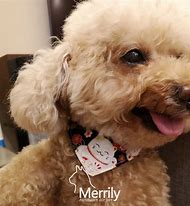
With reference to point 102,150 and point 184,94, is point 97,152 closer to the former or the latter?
point 102,150

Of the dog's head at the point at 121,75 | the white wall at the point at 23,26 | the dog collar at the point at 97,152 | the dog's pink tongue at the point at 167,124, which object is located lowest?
the white wall at the point at 23,26

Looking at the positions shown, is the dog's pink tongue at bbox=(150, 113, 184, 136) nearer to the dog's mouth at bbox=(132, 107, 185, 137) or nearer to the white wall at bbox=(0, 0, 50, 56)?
the dog's mouth at bbox=(132, 107, 185, 137)

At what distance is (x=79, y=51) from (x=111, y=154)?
22 centimetres

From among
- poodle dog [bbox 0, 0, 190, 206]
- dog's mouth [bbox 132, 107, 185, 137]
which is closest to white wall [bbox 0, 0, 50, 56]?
poodle dog [bbox 0, 0, 190, 206]

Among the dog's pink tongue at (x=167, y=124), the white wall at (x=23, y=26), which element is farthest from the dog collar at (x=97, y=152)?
the white wall at (x=23, y=26)

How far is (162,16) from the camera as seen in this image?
0.69m

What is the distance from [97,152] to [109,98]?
5.2 inches

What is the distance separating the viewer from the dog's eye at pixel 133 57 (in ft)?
2.30

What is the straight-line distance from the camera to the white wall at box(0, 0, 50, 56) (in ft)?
6.65

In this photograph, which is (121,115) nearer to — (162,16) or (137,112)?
(137,112)

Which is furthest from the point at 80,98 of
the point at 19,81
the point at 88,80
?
the point at 19,81

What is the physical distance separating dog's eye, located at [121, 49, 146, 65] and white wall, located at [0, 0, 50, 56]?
4.52ft

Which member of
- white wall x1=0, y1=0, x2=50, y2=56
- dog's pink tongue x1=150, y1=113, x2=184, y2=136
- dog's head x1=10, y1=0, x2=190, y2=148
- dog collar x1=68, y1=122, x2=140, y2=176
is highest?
dog's head x1=10, y1=0, x2=190, y2=148

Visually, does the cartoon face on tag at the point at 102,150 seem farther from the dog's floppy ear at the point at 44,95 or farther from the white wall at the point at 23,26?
the white wall at the point at 23,26
